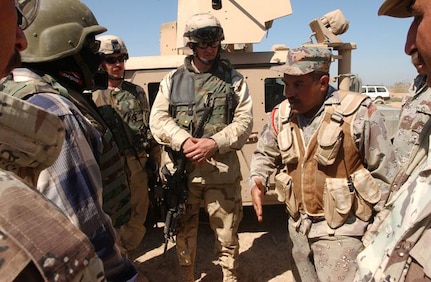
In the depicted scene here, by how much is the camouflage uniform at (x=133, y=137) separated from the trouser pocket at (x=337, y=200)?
1855mm

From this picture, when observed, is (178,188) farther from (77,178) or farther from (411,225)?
(411,225)

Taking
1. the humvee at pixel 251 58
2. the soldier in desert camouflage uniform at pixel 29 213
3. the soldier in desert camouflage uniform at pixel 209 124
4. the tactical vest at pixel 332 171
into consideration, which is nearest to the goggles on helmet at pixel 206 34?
the soldier in desert camouflage uniform at pixel 209 124

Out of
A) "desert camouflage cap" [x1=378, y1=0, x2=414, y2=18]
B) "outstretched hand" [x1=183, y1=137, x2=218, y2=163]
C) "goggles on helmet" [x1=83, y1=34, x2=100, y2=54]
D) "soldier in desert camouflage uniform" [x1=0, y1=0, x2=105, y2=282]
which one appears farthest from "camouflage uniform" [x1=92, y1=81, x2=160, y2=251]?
"soldier in desert camouflage uniform" [x1=0, y1=0, x2=105, y2=282]

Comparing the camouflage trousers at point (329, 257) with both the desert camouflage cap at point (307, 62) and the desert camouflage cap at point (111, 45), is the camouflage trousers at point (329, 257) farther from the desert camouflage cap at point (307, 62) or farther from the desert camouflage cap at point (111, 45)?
the desert camouflage cap at point (111, 45)

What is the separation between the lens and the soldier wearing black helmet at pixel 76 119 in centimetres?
114

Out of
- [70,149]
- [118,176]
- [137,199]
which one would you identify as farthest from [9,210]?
Result: [137,199]

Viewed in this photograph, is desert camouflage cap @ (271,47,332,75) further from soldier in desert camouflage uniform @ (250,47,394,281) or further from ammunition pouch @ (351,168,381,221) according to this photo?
ammunition pouch @ (351,168,381,221)

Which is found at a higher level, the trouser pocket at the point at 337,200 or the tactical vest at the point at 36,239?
the tactical vest at the point at 36,239

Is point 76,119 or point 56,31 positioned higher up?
point 56,31

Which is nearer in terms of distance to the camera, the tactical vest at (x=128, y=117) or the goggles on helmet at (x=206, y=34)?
the goggles on helmet at (x=206, y=34)

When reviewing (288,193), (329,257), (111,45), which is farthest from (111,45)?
(329,257)

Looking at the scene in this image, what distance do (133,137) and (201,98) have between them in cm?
79

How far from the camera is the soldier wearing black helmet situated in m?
1.14

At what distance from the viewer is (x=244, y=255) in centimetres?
419
